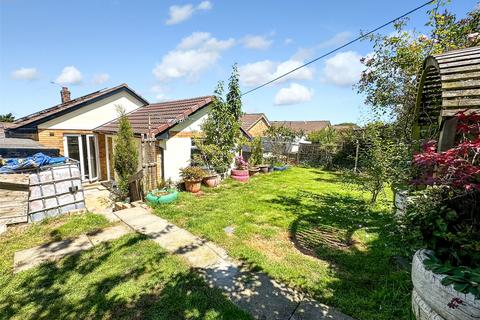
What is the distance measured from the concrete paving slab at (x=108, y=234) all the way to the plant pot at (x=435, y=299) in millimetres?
5483

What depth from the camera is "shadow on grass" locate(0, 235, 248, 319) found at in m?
2.98

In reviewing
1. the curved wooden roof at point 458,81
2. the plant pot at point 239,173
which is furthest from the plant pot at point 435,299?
the plant pot at point 239,173

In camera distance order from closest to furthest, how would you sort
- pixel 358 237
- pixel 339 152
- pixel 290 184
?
pixel 358 237 < pixel 290 184 < pixel 339 152

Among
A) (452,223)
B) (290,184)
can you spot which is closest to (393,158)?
(452,223)

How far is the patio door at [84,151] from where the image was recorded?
10.7 meters

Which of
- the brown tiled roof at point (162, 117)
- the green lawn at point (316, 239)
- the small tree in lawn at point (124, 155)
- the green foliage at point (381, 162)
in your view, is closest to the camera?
the green lawn at point (316, 239)

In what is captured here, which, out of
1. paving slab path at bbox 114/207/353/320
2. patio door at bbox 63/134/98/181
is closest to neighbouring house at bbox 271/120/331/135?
patio door at bbox 63/134/98/181

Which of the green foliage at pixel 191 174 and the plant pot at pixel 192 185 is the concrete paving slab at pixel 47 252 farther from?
the green foliage at pixel 191 174

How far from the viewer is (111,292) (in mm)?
3344

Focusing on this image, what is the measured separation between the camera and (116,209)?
6.99m

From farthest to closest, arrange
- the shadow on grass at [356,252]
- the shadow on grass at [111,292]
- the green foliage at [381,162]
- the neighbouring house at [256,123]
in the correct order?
1. the neighbouring house at [256,123]
2. the green foliage at [381,162]
3. the shadow on grass at [356,252]
4. the shadow on grass at [111,292]

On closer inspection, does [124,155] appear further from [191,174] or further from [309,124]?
[309,124]

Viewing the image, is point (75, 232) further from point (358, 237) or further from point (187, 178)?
point (358, 237)

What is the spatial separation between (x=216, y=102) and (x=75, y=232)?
7015 millimetres
